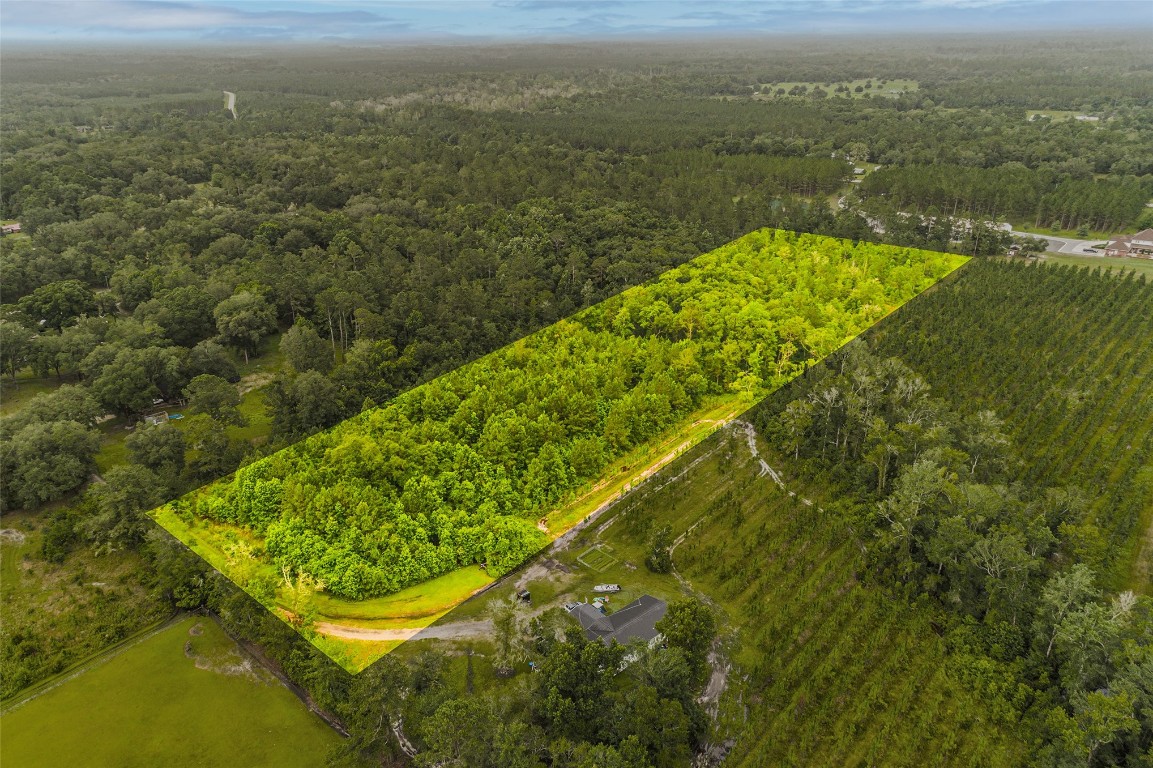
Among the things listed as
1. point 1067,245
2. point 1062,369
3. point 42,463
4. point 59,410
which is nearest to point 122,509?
point 42,463

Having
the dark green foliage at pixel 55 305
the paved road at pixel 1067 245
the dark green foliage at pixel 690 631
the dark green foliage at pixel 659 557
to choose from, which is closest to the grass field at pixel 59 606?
the dark green foliage at pixel 659 557

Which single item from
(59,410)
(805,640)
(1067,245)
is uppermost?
(1067,245)

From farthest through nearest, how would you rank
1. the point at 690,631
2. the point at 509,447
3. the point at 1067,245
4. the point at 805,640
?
the point at 1067,245
the point at 509,447
the point at 805,640
the point at 690,631

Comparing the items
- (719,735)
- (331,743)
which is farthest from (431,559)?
(719,735)

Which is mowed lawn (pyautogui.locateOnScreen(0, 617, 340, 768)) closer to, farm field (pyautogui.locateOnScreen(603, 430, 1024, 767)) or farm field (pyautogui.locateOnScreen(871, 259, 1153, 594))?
farm field (pyautogui.locateOnScreen(603, 430, 1024, 767))

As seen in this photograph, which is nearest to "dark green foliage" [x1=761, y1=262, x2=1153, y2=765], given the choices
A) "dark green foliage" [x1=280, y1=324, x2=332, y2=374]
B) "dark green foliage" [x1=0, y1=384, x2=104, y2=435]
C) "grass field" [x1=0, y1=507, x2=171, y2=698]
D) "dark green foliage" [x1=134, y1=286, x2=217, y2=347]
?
"dark green foliage" [x1=280, y1=324, x2=332, y2=374]

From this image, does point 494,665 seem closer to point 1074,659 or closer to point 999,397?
point 1074,659

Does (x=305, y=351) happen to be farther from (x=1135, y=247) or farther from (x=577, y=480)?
(x=1135, y=247)
